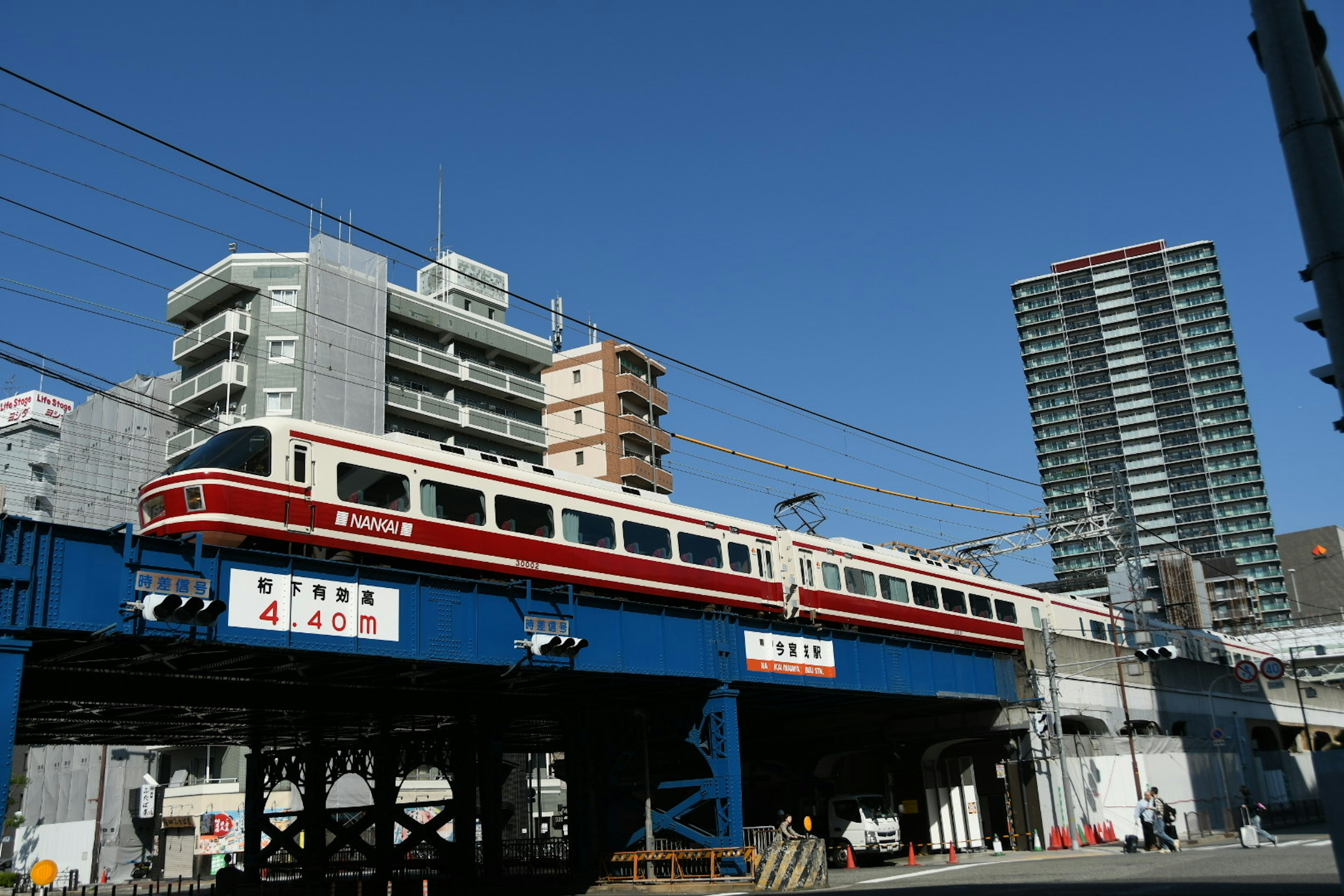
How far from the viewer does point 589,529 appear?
2777 centimetres

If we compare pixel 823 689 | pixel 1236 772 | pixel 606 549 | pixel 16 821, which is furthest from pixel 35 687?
pixel 16 821

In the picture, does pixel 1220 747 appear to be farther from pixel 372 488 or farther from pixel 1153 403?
pixel 1153 403

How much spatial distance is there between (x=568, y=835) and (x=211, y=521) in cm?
1575

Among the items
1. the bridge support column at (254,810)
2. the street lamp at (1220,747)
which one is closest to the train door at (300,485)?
the bridge support column at (254,810)

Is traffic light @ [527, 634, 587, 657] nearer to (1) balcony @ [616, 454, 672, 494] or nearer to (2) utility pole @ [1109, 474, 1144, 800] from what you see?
(2) utility pole @ [1109, 474, 1144, 800]

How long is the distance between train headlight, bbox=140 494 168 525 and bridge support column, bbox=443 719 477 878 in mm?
16271

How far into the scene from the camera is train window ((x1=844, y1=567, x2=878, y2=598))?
118ft

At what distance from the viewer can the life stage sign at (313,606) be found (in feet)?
65.7

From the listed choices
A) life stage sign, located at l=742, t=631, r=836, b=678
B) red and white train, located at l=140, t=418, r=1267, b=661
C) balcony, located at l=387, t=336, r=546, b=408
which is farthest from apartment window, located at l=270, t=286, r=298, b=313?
life stage sign, located at l=742, t=631, r=836, b=678

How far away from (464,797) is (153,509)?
17.5 metres

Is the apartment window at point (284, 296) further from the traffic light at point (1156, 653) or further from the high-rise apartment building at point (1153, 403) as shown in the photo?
the high-rise apartment building at point (1153, 403)

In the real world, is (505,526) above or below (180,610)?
above

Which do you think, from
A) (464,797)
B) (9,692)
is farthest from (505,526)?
(464,797)

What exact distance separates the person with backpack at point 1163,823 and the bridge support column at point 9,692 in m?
29.1
